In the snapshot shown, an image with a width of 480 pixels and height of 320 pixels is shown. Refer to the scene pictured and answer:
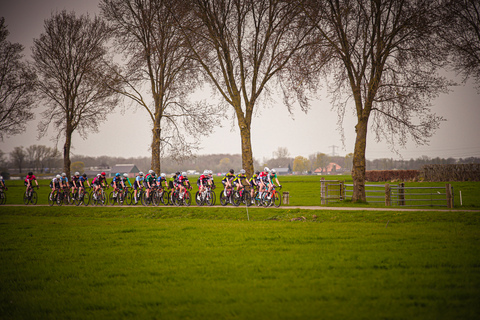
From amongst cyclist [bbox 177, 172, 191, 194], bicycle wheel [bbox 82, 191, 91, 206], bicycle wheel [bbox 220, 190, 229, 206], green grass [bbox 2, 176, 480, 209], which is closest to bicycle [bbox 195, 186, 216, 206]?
bicycle wheel [bbox 220, 190, 229, 206]

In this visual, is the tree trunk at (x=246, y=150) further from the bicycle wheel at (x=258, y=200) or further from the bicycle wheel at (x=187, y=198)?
the bicycle wheel at (x=187, y=198)

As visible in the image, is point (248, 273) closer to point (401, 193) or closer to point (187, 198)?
point (401, 193)

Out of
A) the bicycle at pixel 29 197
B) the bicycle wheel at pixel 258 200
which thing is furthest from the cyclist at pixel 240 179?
the bicycle at pixel 29 197

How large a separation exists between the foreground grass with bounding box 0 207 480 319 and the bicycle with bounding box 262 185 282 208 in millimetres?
7757

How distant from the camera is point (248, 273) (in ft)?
24.8

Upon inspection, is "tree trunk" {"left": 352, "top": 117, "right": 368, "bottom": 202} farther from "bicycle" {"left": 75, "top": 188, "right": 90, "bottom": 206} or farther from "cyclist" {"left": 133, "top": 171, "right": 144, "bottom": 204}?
"bicycle" {"left": 75, "top": 188, "right": 90, "bottom": 206}

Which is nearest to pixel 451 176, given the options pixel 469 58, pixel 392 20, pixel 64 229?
pixel 469 58

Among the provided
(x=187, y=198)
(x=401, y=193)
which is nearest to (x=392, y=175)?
(x=401, y=193)

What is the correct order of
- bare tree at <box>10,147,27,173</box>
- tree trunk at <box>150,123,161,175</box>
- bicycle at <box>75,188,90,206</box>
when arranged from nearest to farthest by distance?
bicycle at <box>75,188,90,206</box>
tree trunk at <box>150,123,161,175</box>
bare tree at <box>10,147,27,173</box>

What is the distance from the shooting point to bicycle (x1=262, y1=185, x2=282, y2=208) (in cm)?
2180

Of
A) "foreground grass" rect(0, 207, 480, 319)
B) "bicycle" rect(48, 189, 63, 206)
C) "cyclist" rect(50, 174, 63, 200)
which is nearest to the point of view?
"foreground grass" rect(0, 207, 480, 319)

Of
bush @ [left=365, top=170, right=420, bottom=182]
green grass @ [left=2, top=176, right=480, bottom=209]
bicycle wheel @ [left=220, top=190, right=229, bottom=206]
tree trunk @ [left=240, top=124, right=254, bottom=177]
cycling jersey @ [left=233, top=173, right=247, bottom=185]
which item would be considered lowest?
green grass @ [left=2, top=176, right=480, bottom=209]

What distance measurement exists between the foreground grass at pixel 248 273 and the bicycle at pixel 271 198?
25.4 ft

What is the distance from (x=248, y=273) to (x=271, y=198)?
14416 millimetres
